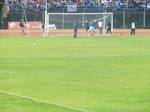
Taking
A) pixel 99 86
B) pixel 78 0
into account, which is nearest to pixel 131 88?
pixel 99 86

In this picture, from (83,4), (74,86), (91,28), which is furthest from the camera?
(83,4)

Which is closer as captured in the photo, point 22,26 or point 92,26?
point 92,26

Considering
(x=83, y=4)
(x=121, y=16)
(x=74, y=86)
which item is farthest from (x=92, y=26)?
(x=74, y=86)

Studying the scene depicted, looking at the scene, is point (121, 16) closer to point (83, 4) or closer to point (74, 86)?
point (83, 4)

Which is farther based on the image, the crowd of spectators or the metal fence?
the crowd of spectators

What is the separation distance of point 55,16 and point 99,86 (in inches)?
2079

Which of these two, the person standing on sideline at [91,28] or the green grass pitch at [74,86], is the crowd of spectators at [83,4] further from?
the green grass pitch at [74,86]

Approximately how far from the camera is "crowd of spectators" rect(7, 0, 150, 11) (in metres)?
78.4

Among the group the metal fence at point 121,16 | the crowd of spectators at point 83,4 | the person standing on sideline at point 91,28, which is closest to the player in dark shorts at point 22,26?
the metal fence at point 121,16

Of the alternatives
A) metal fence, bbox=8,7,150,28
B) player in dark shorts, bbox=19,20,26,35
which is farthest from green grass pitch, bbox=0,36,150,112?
metal fence, bbox=8,7,150,28

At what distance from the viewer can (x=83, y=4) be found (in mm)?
79938

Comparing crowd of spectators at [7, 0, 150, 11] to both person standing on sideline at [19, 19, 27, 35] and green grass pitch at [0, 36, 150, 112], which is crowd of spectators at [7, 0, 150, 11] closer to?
person standing on sideline at [19, 19, 27, 35]

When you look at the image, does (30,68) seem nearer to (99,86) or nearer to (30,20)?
(99,86)

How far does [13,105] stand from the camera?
1455 centimetres
